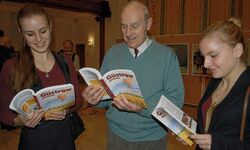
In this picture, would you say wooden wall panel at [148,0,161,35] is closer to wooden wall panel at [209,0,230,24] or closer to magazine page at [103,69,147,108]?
wooden wall panel at [209,0,230,24]

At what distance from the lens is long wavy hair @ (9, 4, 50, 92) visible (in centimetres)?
154

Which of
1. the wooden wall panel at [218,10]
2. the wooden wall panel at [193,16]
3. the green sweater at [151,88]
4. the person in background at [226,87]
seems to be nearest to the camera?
the person in background at [226,87]

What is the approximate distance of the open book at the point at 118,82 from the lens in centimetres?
152

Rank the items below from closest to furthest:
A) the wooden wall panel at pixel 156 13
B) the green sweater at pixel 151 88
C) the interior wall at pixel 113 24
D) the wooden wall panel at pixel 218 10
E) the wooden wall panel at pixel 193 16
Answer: the green sweater at pixel 151 88 → the wooden wall panel at pixel 218 10 → the wooden wall panel at pixel 193 16 → the wooden wall panel at pixel 156 13 → the interior wall at pixel 113 24

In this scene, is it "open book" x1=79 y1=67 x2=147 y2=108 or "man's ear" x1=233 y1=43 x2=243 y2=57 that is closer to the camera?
"man's ear" x1=233 y1=43 x2=243 y2=57

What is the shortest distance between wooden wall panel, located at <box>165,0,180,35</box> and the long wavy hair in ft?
22.8

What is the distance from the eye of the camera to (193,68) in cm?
756

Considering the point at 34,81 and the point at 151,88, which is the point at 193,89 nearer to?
the point at 151,88

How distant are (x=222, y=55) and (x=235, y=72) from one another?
132mm

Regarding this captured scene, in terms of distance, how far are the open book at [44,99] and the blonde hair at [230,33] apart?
2.69 feet

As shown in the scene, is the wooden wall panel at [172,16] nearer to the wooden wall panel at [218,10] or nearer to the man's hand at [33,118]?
the wooden wall panel at [218,10]

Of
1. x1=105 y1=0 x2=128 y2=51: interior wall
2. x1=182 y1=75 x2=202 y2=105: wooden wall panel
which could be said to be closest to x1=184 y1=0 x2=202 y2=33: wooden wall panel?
x1=182 y1=75 x2=202 y2=105: wooden wall panel

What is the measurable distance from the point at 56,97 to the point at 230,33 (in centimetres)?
98

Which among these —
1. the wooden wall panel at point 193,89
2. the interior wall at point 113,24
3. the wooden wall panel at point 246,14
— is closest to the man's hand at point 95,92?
the wooden wall panel at point 246,14
